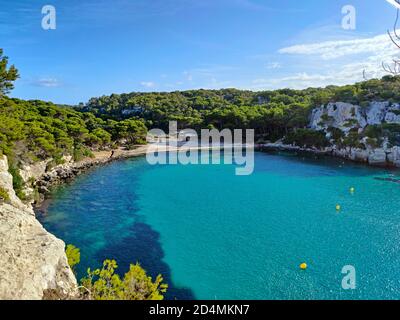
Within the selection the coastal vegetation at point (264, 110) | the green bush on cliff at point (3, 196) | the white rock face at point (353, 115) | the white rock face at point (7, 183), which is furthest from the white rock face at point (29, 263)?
the coastal vegetation at point (264, 110)

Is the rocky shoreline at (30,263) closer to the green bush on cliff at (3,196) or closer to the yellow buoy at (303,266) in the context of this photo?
the green bush on cliff at (3,196)

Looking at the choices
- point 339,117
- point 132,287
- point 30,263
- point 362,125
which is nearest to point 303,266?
point 132,287

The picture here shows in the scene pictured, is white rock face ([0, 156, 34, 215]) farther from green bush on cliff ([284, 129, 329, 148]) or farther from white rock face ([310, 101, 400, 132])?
white rock face ([310, 101, 400, 132])

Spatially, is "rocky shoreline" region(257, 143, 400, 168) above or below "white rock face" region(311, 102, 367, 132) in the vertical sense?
below

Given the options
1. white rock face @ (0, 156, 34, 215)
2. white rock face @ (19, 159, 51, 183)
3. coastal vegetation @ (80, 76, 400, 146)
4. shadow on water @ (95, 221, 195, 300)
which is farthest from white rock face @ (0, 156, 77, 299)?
coastal vegetation @ (80, 76, 400, 146)

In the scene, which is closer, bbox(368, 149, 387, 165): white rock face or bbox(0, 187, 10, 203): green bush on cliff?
bbox(0, 187, 10, 203): green bush on cliff

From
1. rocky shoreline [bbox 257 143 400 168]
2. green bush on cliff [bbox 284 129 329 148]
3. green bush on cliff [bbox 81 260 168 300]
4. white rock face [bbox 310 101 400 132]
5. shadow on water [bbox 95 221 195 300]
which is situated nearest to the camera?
green bush on cliff [bbox 81 260 168 300]
